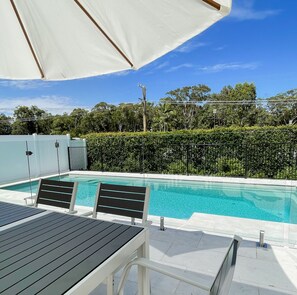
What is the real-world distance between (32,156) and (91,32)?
263 inches

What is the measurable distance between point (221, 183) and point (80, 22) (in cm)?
634

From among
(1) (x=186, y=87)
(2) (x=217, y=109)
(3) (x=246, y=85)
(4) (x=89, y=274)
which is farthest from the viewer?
(1) (x=186, y=87)

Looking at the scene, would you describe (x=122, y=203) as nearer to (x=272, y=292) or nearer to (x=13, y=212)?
(x=13, y=212)

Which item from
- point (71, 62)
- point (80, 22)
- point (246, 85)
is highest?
point (246, 85)

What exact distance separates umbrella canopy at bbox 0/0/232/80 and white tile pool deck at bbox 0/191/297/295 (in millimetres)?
1773

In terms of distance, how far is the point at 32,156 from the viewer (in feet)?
24.2

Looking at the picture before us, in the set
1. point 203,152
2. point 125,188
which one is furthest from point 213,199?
point 125,188

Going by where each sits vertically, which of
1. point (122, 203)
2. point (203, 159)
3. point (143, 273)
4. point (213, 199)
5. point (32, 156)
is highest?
point (122, 203)

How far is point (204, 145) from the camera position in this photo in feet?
27.3

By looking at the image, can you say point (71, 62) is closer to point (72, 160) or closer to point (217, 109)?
point (72, 160)

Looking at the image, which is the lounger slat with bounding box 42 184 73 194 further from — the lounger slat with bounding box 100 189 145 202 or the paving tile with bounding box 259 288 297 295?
the paving tile with bounding box 259 288 297 295

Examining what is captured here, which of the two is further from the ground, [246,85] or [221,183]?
[246,85]

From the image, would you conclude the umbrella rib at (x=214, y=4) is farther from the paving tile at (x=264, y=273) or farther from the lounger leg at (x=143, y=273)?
the paving tile at (x=264, y=273)

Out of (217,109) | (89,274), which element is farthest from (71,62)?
(217,109)
